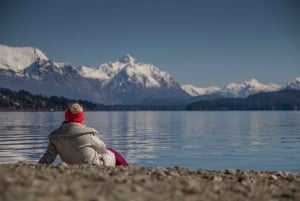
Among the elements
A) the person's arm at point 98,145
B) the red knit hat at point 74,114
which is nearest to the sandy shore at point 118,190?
the person's arm at point 98,145

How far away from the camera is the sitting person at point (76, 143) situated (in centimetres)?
1401

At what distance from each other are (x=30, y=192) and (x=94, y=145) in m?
7.29

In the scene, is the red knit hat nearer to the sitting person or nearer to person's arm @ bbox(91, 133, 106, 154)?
the sitting person

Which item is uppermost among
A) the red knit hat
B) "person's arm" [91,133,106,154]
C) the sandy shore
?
the red knit hat

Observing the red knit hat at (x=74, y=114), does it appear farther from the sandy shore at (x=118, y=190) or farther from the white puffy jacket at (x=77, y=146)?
the sandy shore at (x=118, y=190)

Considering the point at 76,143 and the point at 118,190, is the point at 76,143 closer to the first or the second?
the point at 76,143

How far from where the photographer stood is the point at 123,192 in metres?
7.28

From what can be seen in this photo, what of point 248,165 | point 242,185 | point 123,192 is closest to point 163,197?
point 123,192

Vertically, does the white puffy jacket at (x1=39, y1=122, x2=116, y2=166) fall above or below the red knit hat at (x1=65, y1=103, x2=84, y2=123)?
below

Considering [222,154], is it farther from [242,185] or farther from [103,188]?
[103,188]

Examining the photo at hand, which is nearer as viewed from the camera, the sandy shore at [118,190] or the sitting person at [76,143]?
the sandy shore at [118,190]

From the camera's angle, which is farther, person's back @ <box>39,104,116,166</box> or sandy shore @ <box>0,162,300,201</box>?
person's back @ <box>39,104,116,166</box>

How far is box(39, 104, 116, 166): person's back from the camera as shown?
45.9 ft

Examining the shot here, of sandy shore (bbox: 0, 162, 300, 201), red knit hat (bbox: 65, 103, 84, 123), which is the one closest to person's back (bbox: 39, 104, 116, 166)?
red knit hat (bbox: 65, 103, 84, 123)
